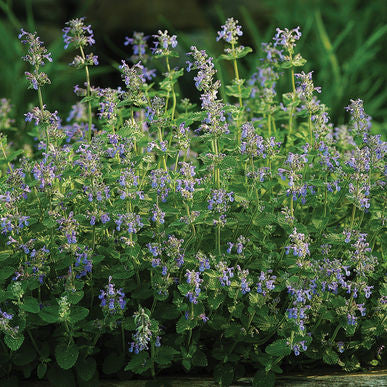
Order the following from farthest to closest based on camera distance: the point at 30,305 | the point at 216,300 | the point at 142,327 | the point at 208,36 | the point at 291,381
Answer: the point at 208,36
the point at 291,381
the point at 216,300
the point at 30,305
the point at 142,327

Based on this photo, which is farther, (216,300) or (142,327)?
(216,300)

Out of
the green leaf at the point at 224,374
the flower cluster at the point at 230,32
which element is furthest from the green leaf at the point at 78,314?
the flower cluster at the point at 230,32

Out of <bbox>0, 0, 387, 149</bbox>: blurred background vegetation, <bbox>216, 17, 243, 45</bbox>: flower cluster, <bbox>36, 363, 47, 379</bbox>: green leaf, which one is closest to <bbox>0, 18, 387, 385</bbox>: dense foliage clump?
<bbox>36, 363, 47, 379</bbox>: green leaf

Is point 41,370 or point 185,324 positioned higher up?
point 185,324

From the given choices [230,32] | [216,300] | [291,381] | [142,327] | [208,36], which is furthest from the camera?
[208,36]

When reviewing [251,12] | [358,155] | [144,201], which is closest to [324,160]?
[358,155]

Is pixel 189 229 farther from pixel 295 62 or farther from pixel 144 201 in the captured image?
pixel 295 62

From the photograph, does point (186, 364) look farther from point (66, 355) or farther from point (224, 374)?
point (66, 355)

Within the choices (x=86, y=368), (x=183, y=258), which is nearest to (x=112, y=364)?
(x=86, y=368)
